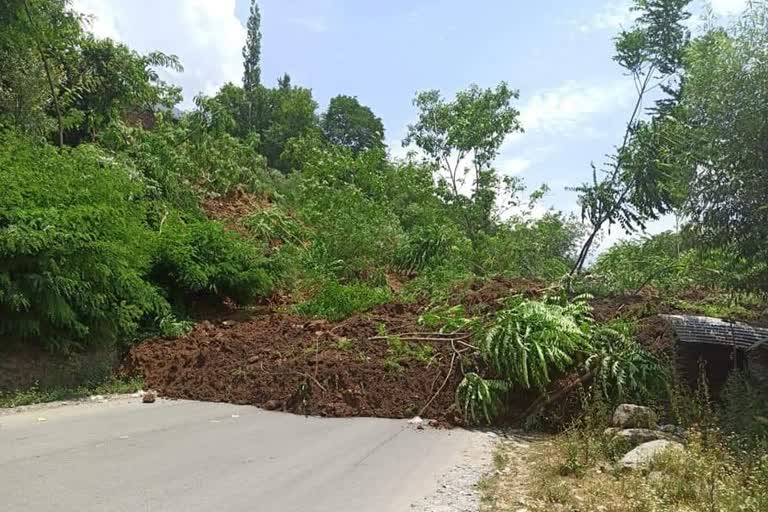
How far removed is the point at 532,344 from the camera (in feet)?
23.2

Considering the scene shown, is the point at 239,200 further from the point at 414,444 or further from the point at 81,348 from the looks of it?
the point at 414,444

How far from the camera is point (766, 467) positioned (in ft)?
13.9

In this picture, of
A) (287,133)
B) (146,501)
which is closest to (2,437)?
(146,501)

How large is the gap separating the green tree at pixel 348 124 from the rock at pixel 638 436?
39.3m

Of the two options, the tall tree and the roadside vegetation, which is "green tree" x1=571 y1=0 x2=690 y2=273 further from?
the tall tree

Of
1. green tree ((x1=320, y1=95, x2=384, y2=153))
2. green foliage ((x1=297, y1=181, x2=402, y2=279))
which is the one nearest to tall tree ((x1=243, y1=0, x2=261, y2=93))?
green tree ((x1=320, y1=95, x2=384, y2=153))

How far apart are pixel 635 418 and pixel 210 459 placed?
4060mm

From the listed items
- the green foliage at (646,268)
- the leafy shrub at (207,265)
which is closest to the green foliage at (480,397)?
the green foliage at (646,268)

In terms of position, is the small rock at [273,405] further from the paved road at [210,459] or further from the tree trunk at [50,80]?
the tree trunk at [50,80]

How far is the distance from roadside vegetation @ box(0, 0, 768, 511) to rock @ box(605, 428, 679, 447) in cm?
19

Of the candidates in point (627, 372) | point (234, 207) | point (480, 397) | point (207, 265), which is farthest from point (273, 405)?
point (234, 207)

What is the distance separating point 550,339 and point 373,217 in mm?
9952

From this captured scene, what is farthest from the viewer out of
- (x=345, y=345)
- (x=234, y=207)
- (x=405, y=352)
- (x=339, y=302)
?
(x=234, y=207)

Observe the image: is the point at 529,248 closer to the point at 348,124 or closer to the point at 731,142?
the point at 731,142
